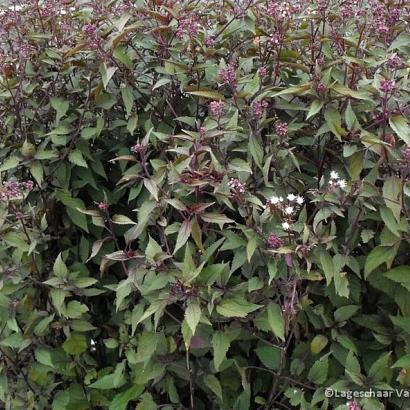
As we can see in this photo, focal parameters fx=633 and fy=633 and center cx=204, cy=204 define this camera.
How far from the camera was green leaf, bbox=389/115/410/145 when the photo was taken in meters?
1.91

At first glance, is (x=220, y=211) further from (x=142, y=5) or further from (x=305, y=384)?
(x=142, y=5)

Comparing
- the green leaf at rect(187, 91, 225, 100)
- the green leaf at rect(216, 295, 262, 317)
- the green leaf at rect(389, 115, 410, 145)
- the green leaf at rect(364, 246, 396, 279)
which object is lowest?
the green leaf at rect(364, 246, 396, 279)

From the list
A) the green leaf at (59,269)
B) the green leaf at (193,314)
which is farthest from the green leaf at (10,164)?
the green leaf at (193,314)

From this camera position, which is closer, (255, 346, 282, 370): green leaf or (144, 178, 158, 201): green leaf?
(144, 178, 158, 201): green leaf

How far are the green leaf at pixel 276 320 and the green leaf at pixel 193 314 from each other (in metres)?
0.24

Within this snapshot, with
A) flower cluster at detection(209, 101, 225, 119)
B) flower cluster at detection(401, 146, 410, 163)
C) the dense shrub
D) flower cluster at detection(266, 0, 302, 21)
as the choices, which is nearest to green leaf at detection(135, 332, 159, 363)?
the dense shrub

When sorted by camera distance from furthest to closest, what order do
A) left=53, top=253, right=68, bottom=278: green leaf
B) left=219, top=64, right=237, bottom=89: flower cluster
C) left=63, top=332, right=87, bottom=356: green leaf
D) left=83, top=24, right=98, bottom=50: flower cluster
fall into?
left=63, top=332, right=87, bottom=356: green leaf < left=53, top=253, right=68, bottom=278: green leaf < left=83, top=24, right=98, bottom=50: flower cluster < left=219, top=64, right=237, bottom=89: flower cluster

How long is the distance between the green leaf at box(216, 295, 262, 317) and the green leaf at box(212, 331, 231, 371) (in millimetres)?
123

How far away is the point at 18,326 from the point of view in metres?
2.46

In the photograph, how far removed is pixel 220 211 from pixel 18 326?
0.95 metres

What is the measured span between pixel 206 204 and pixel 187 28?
65cm

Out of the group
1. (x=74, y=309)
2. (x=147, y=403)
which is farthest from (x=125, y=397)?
(x=74, y=309)

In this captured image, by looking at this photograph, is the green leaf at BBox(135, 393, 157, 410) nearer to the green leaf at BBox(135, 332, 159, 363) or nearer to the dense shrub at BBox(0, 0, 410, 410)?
the dense shrub at BBox(0, 0, 410, 410)

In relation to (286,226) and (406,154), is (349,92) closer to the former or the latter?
(406,154)
